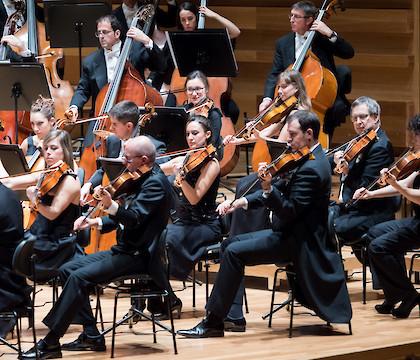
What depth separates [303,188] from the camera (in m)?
5.66

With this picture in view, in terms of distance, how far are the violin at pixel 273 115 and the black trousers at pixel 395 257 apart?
38.4 inches

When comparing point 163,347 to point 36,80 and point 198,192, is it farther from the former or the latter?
point 36,80

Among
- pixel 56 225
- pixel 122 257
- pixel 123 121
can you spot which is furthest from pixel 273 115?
pixel 122 257

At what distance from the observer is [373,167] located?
648 centimetres

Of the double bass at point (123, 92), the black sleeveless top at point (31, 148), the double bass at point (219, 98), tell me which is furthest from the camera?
the double bass at point (219, 98)

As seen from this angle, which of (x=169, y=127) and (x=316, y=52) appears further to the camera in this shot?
(x=316, y=52)

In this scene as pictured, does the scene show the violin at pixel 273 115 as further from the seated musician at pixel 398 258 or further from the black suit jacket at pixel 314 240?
the black suit jacket at pixel 314 240

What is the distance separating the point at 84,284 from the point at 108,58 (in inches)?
103

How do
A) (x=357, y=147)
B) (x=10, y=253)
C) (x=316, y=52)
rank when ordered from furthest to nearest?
1. (x=316, y=52)
2. (x=357, y=147)
3. (x=10, y=253)

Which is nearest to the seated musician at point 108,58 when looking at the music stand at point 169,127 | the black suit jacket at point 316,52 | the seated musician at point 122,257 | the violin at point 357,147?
the music stand at point 169,127

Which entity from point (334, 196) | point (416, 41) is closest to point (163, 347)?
point (334, 196)

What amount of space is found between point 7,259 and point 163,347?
83cm

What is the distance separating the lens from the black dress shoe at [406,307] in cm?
615

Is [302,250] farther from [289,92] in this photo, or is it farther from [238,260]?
[289,92]
